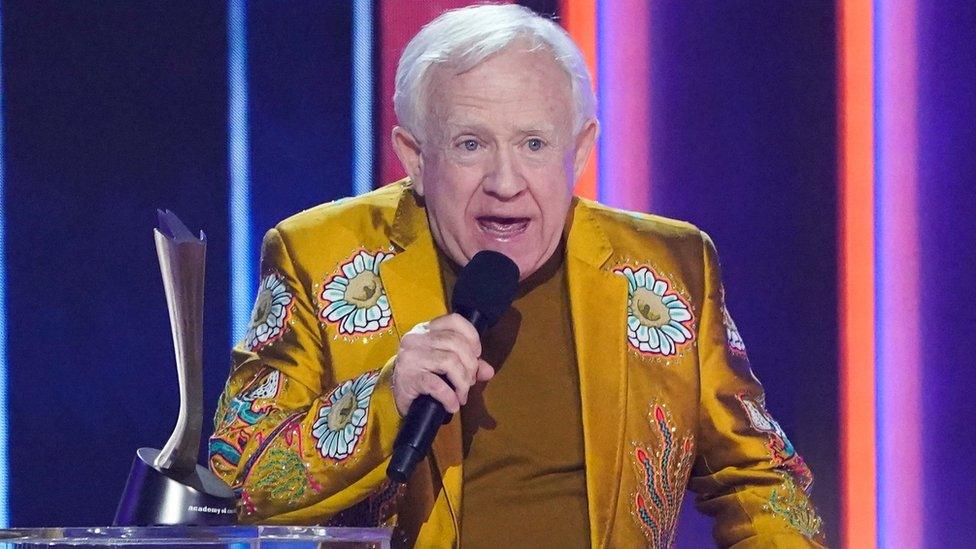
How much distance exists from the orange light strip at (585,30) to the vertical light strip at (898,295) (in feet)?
1.84

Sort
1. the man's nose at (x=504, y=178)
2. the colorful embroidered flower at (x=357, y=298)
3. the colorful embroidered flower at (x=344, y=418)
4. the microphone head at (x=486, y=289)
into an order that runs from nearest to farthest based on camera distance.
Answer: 1. the microphone head at (x=486, y=289)
2. the colorful embroidered flower at (x=344, y=418)
3. the man's nose at (x=504, y=178)
4. the colorful embroidered flower at (x=357, y=298)

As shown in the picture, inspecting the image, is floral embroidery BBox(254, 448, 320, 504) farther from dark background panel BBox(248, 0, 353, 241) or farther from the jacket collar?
dark background panel BBox(248, 0, 353, 241)

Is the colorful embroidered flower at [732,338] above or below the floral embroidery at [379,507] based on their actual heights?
above

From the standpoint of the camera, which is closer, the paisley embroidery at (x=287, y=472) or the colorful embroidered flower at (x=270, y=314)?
the paisley embroidery at (x=287, y=472)

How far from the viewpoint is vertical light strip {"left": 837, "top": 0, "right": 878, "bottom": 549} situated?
2.52 metres

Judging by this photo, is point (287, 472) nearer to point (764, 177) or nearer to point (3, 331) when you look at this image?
point (3, 331)

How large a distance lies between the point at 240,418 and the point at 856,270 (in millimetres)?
1256

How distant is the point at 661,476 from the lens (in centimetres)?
201

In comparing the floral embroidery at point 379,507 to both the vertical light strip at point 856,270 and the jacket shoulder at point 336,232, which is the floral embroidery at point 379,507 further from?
the vertical light strip at point 856,270

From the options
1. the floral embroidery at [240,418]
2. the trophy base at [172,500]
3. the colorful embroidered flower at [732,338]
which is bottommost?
the trophy base at [172,500]

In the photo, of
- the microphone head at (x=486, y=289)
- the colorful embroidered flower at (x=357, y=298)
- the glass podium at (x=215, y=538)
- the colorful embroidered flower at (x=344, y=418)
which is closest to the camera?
the glass podium at (x=215, y=538)

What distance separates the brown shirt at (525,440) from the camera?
75.5 inches

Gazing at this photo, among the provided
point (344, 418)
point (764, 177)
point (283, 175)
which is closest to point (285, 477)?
point (344, 418)

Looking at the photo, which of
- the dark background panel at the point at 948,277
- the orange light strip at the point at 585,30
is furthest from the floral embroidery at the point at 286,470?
the dark background panel at the point at 948,277
